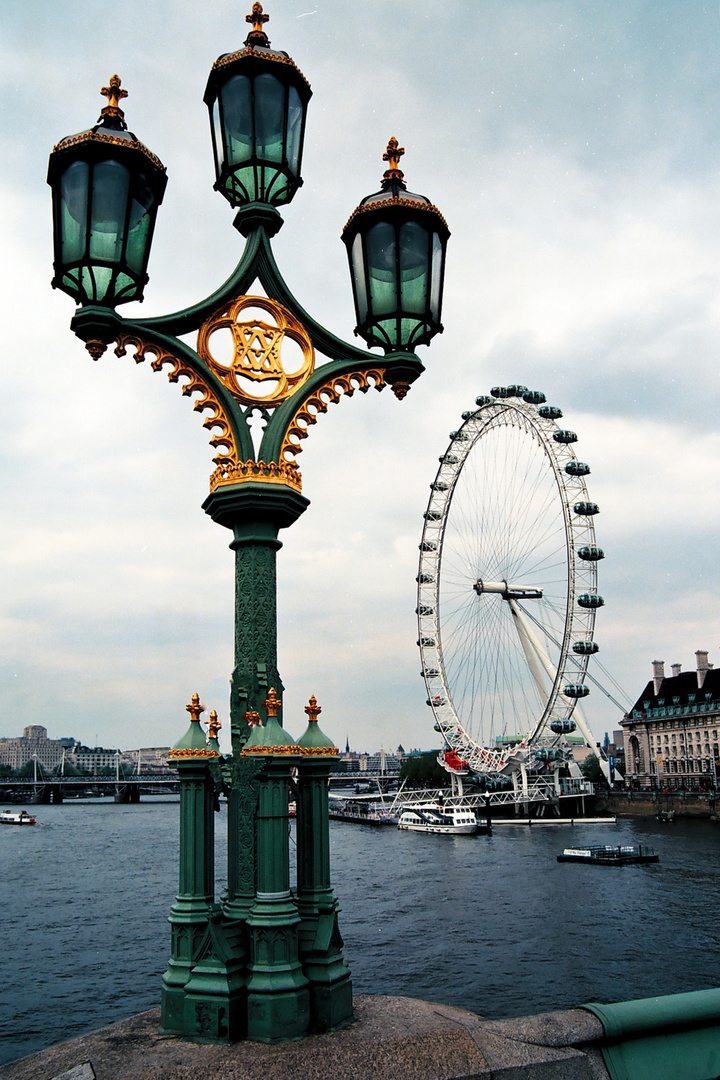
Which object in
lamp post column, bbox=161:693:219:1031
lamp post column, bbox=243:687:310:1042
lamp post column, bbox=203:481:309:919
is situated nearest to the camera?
lamp post column, bbox=243:687:310:1042

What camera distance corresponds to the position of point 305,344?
5.36 meters

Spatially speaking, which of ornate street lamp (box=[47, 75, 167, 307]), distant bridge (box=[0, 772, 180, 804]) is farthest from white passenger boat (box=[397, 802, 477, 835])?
ornate street lamp (box=[47, 75, 167, 307])

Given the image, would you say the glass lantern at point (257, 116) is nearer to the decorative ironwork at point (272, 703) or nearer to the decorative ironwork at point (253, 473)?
the decorative ironwork at point (253, 473)

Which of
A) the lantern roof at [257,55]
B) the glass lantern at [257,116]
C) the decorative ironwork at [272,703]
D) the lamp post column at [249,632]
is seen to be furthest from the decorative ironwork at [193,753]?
the lantern roof at [257,55]

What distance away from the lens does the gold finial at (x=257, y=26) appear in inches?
203

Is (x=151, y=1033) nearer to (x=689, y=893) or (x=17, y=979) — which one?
(x=17, y=979)

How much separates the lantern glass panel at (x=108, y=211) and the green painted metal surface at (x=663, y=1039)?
4.06 m

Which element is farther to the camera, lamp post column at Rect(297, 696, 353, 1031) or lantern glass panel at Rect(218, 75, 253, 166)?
lantern glass panel at Rect(218, 75, 253, 166)

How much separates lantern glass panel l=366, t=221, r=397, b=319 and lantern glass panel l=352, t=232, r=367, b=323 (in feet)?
0.19

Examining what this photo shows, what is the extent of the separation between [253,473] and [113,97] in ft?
6.78

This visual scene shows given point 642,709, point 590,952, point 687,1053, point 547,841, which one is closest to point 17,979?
point 590,952

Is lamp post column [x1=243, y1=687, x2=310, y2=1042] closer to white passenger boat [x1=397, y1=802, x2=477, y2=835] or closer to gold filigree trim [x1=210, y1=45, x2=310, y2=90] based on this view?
gold filigree trim [x1=210, y1=45, x2=310, y2=90]

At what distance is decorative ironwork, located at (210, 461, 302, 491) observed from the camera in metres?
5.01

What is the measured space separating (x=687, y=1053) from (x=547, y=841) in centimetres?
5562
